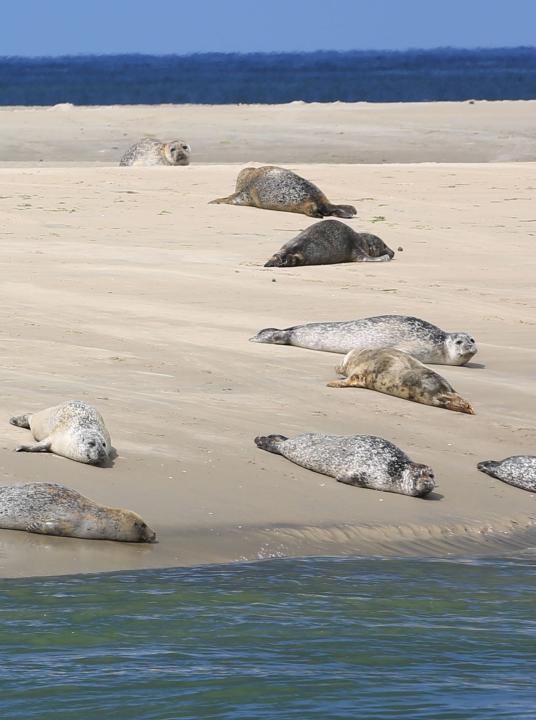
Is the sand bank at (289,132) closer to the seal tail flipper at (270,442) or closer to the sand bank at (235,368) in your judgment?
the sand bank at (235,368)

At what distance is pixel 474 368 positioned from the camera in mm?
8562

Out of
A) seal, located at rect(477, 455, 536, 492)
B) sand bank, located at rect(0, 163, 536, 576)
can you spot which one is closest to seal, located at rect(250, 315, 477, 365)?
sand bank, located at rect(0, 163, 536, 576)

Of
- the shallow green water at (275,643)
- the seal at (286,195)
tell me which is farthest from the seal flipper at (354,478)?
the seal at (286,195)

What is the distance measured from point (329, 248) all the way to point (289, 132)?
1571 centimetres

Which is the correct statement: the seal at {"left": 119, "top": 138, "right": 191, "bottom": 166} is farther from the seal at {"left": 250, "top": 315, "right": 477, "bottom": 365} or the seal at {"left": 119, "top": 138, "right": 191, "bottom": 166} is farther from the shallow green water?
the shallow green water

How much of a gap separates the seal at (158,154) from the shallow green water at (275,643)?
14.5 m

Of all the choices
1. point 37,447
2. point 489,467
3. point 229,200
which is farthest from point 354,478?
point 229,200

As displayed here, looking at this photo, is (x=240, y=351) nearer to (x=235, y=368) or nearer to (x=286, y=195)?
(x=235, y=368)

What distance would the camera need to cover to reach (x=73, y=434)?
241 inches

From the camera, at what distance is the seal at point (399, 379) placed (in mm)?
7613

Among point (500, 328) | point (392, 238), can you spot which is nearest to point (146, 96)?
point (392, 238)

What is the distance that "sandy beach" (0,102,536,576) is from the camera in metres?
5.87

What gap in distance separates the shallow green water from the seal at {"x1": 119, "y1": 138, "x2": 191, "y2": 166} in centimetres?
1453

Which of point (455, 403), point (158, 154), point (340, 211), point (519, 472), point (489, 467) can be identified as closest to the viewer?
point (519, 472)
